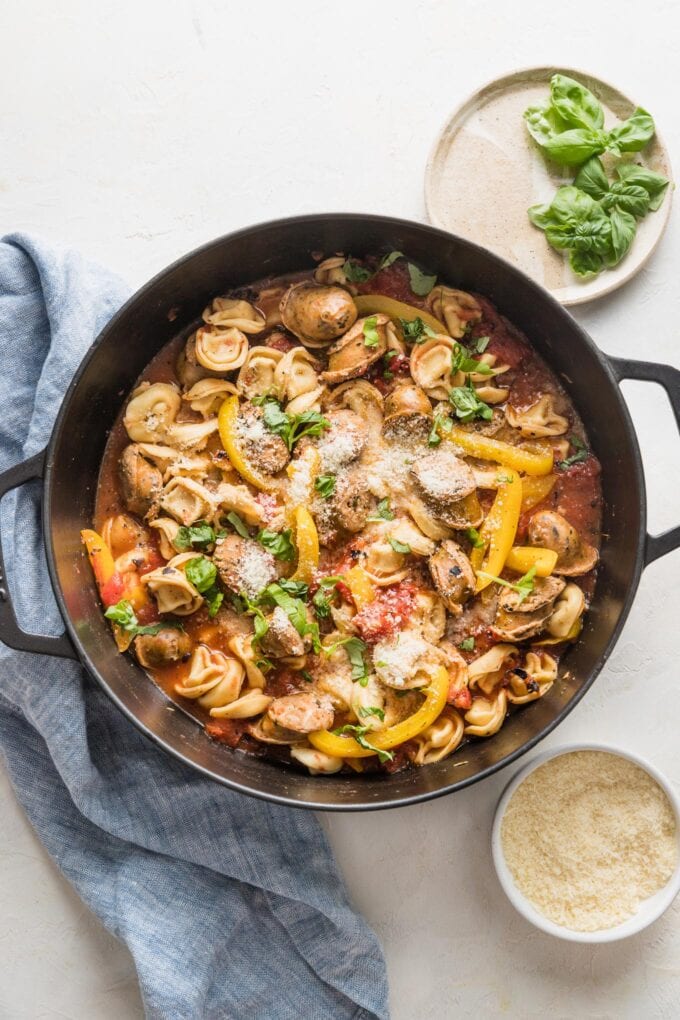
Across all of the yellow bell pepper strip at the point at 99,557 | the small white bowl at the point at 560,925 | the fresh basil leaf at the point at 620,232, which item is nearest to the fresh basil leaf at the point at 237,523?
the yellow bell pepper strip at the point at 99,557

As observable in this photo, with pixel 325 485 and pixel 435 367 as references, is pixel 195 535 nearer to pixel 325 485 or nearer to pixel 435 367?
pixel 325 485

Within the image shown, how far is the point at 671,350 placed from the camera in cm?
441

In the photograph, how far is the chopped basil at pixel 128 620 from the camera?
4.22m

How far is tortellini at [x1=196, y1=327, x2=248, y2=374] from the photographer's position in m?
4.27

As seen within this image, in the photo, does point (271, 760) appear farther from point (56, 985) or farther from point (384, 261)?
point (384, 261)

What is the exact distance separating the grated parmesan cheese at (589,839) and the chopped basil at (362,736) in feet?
2.31

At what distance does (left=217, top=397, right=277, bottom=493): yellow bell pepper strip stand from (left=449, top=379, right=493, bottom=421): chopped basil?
0.91 metres

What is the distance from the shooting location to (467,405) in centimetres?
420

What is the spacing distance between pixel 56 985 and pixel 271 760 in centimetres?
159

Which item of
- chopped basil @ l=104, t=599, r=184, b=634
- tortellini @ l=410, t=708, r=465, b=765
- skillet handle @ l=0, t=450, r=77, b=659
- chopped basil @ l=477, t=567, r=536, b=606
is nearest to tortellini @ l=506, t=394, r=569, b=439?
chopped basil @ l=477, t=567, r=536, b=606

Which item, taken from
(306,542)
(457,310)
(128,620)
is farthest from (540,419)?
(128,620)

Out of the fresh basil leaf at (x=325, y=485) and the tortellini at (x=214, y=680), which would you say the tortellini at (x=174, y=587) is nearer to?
the tortellini at (x=214, y=680)

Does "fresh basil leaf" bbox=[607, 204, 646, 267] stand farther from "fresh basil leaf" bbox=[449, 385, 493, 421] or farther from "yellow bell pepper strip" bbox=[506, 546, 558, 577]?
"yellow bell pepper strip" bbox=[506, 546, 558, 577]

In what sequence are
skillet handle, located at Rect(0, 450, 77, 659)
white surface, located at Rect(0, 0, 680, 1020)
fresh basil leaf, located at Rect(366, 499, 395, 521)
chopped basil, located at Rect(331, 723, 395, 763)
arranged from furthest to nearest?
1. white surface, located at Rect(0, 0, 680, 1020)
2. fresh basil leaf, located at Rect(366, 499, 395, 521)
3. chopped basil, located at Rect(331, 723, 395, 763)
4. skillet handle, located at Rect(0, 450, 77, 659)
